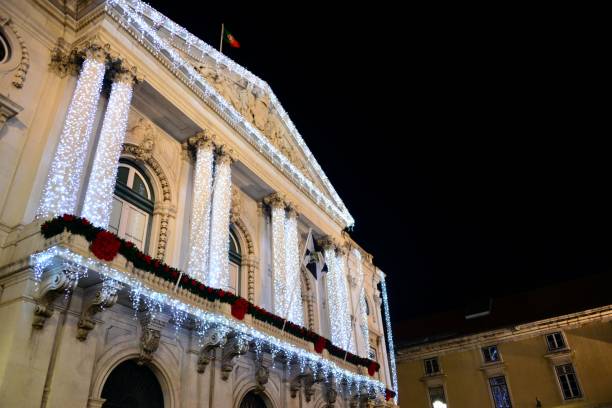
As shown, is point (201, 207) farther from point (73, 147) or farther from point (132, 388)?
point (132, 388)

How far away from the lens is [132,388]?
489 inches

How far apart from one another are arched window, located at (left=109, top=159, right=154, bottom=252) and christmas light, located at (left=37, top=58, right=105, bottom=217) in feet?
7.79

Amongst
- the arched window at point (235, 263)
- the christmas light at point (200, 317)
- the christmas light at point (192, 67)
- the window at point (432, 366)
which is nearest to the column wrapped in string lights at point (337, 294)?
the christmas light at point (200, 317)

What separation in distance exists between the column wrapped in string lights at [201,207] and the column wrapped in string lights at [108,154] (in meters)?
3.52

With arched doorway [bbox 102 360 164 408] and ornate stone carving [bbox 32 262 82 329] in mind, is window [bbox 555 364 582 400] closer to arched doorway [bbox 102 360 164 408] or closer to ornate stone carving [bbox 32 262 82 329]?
arched doorway [bbox 102 360 164 408]

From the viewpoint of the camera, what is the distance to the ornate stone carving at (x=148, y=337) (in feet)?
41.5

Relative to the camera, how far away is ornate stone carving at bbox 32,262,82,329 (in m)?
10.2

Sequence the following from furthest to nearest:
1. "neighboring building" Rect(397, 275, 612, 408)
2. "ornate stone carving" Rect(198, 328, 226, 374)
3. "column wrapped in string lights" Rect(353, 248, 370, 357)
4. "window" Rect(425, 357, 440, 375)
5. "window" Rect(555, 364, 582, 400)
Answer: "window" Rect(425, 357, 440, 375), "neighboring building" Rect(397, 275, 612, 408), "window" Rect(555, 364, 582, 400), "column wrapped in string lights" Rect(353, 248, 370, 357), "ornate stone carving" Rect(198, 328, 226, 374)

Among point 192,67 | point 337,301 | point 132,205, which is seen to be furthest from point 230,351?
point 192,67

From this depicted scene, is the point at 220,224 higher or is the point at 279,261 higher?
the point at 279,261

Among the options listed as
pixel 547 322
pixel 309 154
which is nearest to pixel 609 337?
pixel 547 322

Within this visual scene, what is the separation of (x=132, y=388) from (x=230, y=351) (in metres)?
3.33

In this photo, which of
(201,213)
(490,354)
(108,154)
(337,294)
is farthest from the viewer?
(490,354)

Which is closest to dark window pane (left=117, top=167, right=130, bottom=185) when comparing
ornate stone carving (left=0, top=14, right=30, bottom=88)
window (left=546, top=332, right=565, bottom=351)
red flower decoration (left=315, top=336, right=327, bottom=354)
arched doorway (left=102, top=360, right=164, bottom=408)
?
ornate stone carving (left=0, top=14, right=30, bottom=88)
